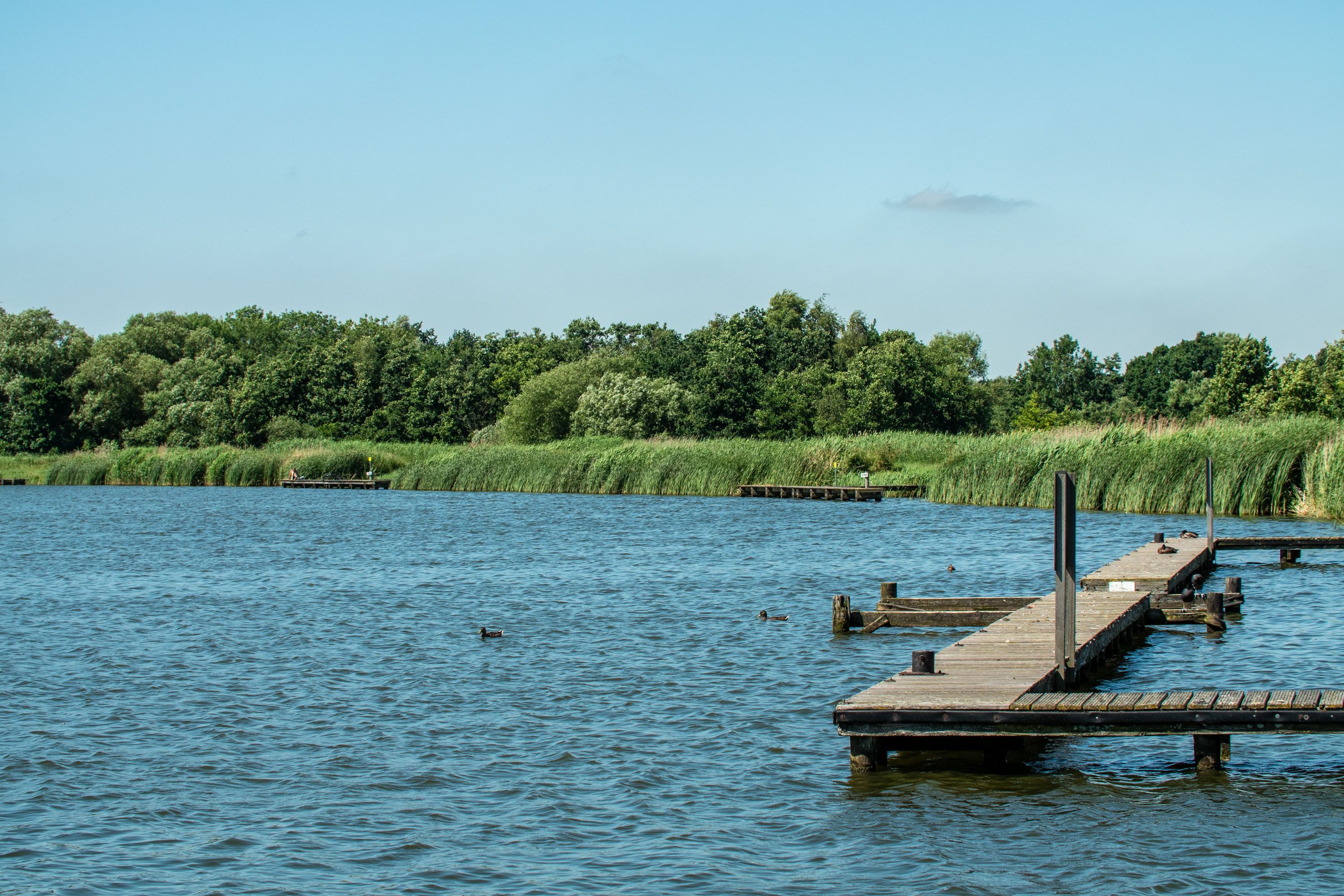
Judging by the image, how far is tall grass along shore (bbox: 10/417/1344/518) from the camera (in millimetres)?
32062

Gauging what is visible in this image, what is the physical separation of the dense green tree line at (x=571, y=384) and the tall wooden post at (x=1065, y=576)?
181 ft

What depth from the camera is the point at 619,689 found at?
12.8 metres

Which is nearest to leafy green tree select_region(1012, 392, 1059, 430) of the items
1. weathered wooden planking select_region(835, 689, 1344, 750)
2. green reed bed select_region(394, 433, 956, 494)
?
green reed bed select_region(394, 433, 956, 494)

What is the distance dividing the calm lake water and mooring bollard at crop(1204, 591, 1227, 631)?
16 cm

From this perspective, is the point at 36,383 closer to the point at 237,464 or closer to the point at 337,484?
the point at 237,464

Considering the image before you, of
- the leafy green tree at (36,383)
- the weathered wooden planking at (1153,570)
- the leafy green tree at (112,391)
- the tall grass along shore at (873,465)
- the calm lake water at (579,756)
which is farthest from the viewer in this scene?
the leafy green tree at (112,391)

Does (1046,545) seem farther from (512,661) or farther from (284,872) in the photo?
(284,872)

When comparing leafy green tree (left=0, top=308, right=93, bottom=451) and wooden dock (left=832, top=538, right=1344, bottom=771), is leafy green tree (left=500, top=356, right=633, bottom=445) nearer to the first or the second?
leafy green tree (left=0, top=308, right=93, bottom=451)

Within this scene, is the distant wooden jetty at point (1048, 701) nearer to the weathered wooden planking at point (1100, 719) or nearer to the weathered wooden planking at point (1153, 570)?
the weathered wooden planking at point (1100, 719)

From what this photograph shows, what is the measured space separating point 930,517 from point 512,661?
23.8 meters

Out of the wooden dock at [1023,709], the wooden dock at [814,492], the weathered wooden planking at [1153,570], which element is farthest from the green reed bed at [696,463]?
the wooden dock at [1023,709]

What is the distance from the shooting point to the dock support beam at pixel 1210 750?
9211 mm

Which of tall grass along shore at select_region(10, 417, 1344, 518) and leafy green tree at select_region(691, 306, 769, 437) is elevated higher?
leafy green tree at select_region(691, 306, 769, 437)

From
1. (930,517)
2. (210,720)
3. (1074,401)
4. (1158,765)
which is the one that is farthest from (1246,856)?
(1074,401)
